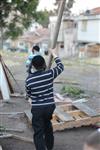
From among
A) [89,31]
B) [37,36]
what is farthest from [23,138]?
[37,36]

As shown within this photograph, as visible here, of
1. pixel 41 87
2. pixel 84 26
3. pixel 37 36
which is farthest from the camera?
pixel 37 36

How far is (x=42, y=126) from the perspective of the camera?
17.9ft

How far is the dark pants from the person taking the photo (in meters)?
5.32

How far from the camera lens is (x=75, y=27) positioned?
5203cm

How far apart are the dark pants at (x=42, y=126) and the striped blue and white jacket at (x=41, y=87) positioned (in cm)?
9

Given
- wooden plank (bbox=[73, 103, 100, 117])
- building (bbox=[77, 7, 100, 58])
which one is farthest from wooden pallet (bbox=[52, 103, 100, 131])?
building (bbox=[77, 7, 100, 58])

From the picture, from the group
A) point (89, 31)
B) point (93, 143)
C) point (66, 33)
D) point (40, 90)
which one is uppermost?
point (93, 143)

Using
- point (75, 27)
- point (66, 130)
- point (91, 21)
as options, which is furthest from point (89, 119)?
point (75, 27)

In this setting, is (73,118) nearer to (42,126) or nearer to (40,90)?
(42,126)

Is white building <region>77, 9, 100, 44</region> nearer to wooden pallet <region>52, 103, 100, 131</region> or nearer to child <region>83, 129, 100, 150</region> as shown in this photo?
wooden pallet <region>52, 103, 100, 131</region>

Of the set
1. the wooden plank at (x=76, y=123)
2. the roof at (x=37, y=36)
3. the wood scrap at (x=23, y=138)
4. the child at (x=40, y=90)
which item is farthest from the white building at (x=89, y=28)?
the child at (x=40, y=90)

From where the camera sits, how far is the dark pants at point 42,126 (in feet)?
17.5

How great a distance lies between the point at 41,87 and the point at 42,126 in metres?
0.58

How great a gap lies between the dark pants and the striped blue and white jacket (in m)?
0.09
